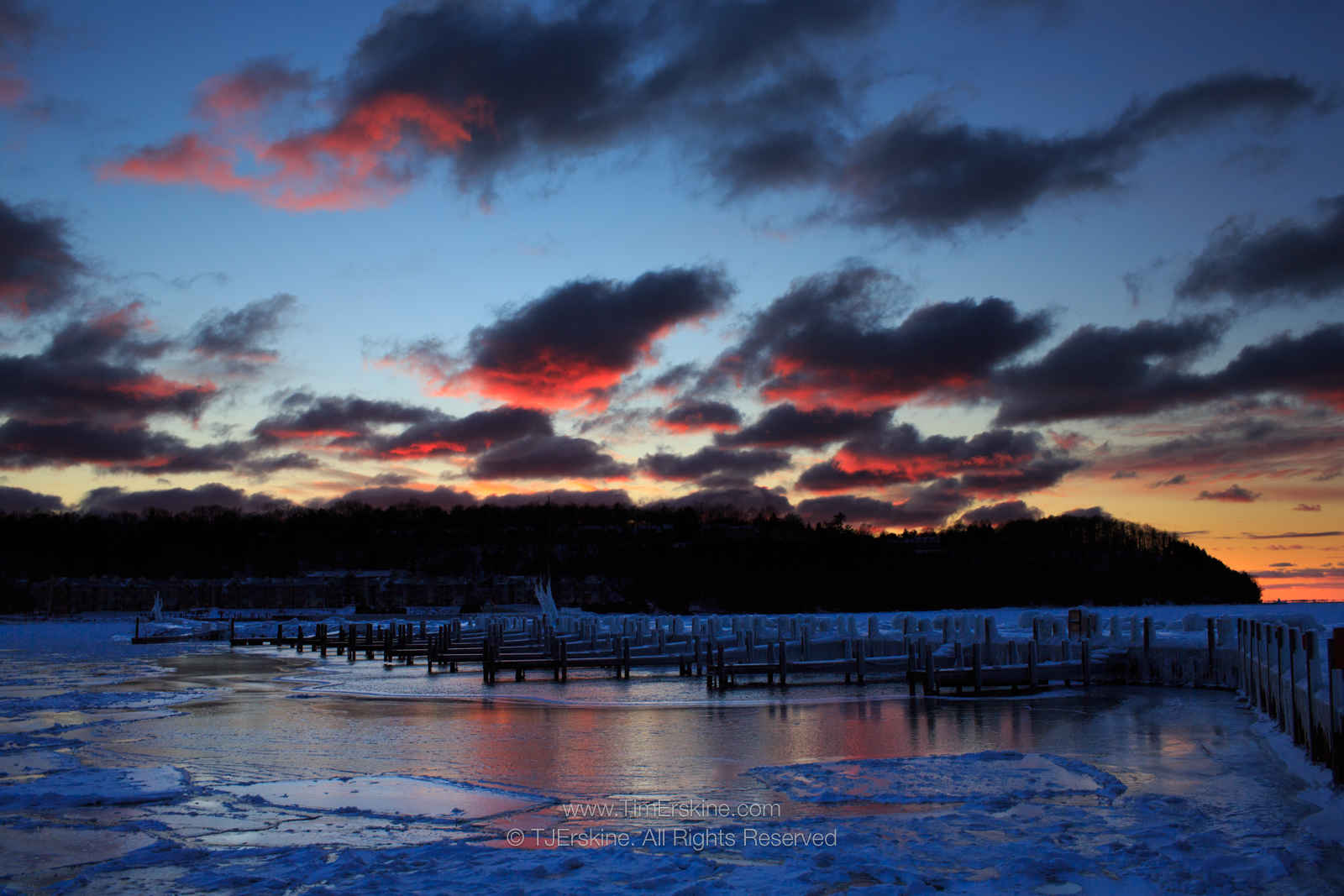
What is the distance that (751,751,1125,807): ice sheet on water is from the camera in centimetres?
1414

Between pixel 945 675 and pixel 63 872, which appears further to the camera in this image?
pixel 945 675

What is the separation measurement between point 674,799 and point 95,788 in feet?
27.8

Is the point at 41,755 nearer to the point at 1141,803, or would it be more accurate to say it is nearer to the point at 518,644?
the point at 1141,803

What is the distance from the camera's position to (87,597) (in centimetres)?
19688

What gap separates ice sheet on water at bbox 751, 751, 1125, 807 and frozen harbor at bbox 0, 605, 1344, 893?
0.23ft

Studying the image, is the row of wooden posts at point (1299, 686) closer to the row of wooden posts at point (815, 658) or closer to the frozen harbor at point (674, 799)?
the frozen harbor at point (674, 799)

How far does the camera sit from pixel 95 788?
15.3 metres

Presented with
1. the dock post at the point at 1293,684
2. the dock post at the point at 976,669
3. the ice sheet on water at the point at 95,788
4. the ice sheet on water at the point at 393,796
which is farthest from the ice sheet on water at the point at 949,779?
the dock post at the point at 976,669

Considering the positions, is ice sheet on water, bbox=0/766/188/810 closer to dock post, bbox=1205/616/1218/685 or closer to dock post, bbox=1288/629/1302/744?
dock post, bbox=1288/629/1302/744

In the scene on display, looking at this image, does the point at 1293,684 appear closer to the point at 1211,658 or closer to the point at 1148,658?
the point at 1211,658

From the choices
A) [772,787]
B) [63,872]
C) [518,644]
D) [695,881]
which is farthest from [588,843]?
[518,644]

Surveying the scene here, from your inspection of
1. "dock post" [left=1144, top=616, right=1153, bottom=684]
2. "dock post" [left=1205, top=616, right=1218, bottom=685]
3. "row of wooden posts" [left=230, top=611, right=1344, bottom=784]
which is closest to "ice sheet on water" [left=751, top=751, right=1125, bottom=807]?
"row of wooden posts" [left=230, top=611, right=1344, bottom=784]

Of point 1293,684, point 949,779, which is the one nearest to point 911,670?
point 1293,684

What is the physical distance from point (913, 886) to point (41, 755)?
640 inches
